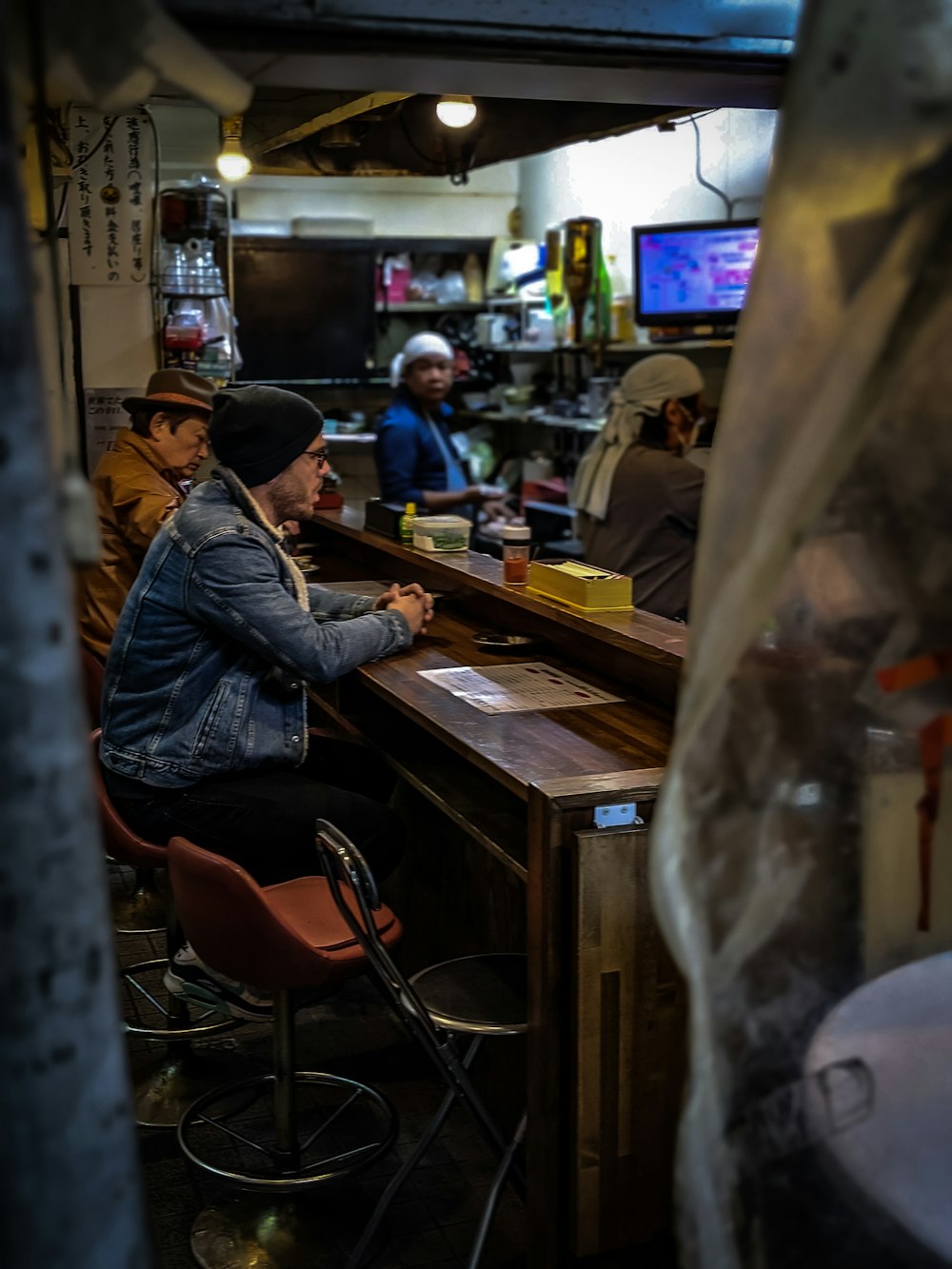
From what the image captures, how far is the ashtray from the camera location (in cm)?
369

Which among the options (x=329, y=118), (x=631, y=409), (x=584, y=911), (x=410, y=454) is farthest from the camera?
(x=410, y=454)

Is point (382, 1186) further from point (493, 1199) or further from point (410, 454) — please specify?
point (410, 454)

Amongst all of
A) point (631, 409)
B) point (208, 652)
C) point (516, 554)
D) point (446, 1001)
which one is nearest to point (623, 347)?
point (631, 409)

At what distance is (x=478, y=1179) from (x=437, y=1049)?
798 mm

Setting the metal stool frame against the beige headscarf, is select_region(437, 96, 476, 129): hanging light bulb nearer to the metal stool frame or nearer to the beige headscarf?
the beige headscarf

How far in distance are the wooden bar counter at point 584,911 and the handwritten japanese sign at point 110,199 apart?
2840 mm

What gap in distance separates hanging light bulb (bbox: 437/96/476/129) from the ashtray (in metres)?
1.93

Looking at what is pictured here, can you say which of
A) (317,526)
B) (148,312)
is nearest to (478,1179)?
(317,526)

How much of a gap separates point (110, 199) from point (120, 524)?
1.59m

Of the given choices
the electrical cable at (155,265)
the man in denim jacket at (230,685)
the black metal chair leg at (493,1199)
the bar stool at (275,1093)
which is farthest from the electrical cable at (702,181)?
the black metal chair leg at (493,1199)

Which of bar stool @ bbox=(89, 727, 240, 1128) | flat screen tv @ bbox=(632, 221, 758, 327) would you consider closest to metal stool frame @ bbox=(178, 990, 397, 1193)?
bar stool @ bbox=(89, 727, 240, 1128)

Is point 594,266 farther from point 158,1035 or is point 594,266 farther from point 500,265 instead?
point 158,1035

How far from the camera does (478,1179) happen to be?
3.14 m

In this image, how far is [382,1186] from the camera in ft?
10.3
